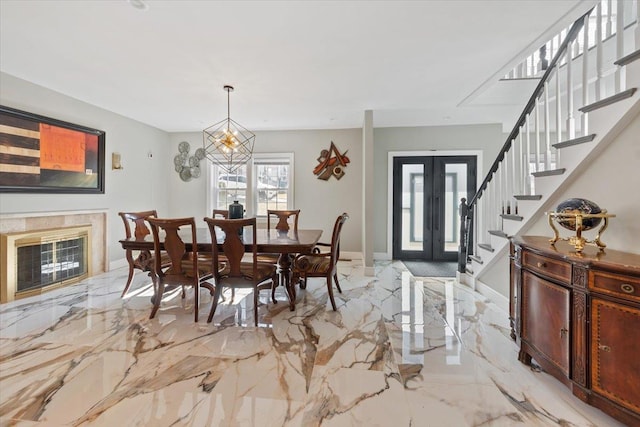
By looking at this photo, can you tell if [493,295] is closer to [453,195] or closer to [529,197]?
[529,197]

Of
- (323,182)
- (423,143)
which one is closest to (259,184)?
(323,182)

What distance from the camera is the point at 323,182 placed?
538 centimetres

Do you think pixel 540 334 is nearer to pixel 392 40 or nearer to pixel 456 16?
pixel 456 16

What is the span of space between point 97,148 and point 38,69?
1354mm

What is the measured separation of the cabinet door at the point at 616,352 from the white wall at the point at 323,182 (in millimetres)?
3929

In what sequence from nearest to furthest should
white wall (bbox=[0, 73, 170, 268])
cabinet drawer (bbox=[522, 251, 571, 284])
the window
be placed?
cabinet drawer (bbox=[522, 251, 571, 284]) → white wall (bbox=[0, 73, 170, 268]) → the window

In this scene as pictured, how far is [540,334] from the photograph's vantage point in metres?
1.81

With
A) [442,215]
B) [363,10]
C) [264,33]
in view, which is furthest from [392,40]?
[442,215]

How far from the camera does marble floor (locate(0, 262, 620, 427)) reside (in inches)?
59.2

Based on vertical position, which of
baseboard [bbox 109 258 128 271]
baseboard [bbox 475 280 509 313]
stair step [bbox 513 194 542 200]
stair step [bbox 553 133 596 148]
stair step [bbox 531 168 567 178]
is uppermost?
stair step [bbox 553 133 596 148]

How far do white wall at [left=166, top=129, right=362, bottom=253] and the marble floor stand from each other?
2.41m

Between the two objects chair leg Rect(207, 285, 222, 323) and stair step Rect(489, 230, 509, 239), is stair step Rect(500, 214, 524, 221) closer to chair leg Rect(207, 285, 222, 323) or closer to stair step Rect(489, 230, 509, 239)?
stair step Rect(489, 230, 509, 239)

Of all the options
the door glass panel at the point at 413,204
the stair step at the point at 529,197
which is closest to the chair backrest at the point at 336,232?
the stair step at the point at 529,197

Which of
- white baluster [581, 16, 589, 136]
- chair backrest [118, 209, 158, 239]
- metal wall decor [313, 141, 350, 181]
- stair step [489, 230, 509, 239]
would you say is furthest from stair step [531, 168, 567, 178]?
chair backrest [118, 209, 158, 239]
